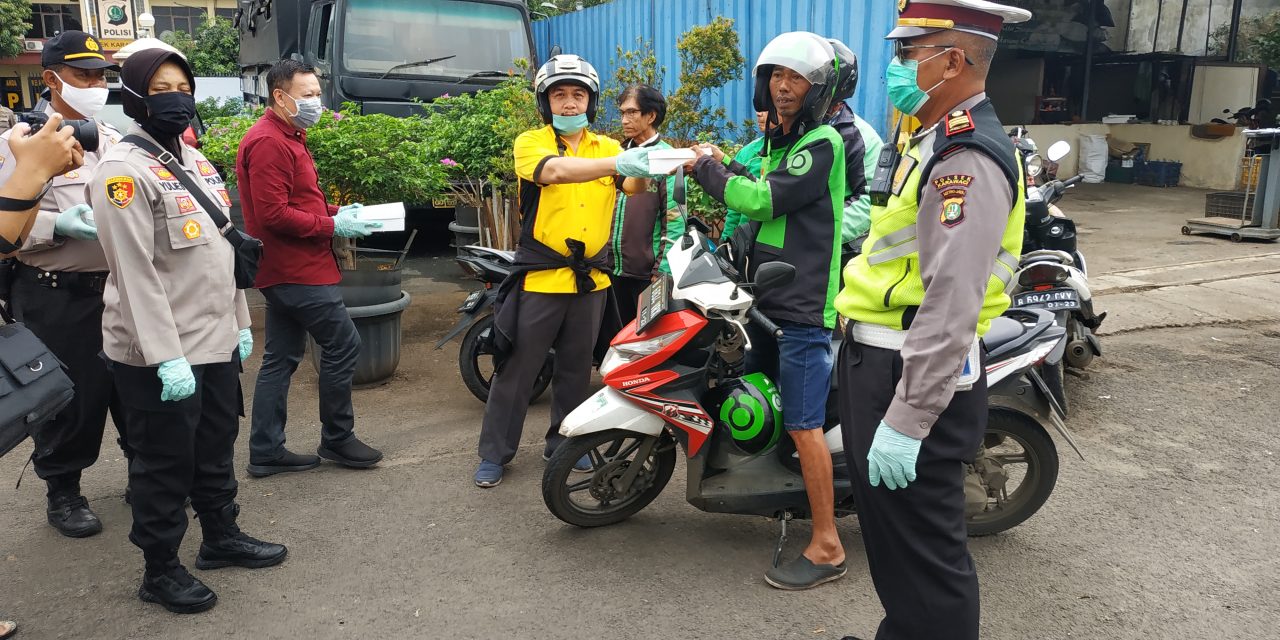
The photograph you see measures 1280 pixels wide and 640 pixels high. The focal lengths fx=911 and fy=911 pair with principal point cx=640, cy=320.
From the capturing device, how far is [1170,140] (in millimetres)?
15469

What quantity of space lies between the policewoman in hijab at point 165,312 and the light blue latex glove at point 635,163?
1.40m

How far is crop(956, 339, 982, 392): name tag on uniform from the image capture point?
2.12 meters

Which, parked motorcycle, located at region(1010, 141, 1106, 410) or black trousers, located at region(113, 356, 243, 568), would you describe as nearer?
black trousers, located at region(113, 356, 243, 568)

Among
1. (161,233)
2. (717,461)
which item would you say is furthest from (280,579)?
(717,461)

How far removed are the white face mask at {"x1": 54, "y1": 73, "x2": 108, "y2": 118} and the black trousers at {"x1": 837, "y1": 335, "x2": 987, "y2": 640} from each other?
3.12 meters

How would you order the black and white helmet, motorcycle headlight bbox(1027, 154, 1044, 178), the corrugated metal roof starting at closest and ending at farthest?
the black and white helmet < motorcycle headlight bbox(1027, 154, 1044, 178) < the corrugated metal roof

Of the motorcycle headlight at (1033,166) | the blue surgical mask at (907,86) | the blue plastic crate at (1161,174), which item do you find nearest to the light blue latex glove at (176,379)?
the blue surgical mask at (907,86)

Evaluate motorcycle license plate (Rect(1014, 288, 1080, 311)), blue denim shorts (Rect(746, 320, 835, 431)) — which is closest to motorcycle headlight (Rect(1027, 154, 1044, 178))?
motorcycle license plate (Rect(1014, 288, 1080, 311))

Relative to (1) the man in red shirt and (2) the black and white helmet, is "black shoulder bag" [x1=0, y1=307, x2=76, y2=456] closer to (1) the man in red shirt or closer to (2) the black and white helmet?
(1) the man in red shirt

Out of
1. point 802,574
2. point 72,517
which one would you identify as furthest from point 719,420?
point 72,517

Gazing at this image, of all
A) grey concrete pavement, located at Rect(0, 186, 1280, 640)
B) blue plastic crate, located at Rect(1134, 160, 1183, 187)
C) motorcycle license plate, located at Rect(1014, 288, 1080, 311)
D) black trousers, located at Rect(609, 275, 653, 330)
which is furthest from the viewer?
blue plastic crate, located at Rect(1134, 160, 1183, 187)

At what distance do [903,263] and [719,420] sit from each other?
1324 mm

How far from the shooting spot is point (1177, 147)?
50.4 feet

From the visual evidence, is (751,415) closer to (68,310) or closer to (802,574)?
(802,574)
